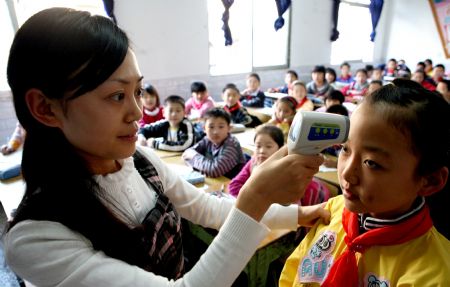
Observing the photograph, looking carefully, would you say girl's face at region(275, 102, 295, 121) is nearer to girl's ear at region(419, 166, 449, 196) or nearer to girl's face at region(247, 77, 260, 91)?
girl's face at region(247, 77, 260, 91)

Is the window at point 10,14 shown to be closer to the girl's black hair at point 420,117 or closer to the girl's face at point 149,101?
the girl's face at point 149,101

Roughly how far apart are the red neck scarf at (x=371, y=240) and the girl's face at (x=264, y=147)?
1.32 meters

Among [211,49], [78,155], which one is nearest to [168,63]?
[211,49]

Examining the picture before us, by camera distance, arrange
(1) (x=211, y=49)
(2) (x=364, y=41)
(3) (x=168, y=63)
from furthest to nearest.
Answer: (2) (x=364, y=41), (1) (x=211, y=49), (3) (x=168, y=63)

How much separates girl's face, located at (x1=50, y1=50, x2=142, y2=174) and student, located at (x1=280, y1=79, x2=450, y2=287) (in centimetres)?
57

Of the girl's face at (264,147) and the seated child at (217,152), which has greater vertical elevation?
the girl's face at (264,147)

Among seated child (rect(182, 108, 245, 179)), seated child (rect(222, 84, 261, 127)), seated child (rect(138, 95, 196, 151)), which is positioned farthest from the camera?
seated child (rect(222, 84, 261, 127))

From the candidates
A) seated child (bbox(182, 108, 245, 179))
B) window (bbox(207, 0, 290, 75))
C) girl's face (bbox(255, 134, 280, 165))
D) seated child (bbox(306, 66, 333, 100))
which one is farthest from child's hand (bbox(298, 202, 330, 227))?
seated child (bbox(306, 66, 333, 100))

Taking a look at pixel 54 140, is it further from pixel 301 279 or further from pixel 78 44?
pixel 301 279

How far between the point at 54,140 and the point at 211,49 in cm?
580

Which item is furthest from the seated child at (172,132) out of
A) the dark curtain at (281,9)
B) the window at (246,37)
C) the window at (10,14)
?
the dark curtain at (281,9)

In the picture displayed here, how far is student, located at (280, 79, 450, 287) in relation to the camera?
2.52 feet

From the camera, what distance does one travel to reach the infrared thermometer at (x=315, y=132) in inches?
26.3

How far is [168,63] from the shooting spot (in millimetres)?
5656
